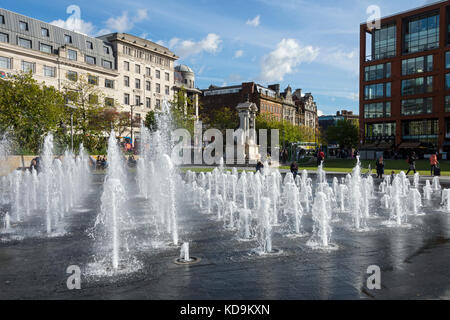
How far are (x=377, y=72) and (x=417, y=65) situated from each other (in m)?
6.55

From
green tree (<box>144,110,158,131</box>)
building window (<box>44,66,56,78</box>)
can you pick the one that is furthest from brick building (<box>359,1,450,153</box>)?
building window (<box>44,66,56,78</box>)

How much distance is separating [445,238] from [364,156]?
194 ft

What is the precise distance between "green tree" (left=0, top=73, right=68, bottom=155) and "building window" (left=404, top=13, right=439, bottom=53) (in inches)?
2192

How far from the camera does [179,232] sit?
362 inches

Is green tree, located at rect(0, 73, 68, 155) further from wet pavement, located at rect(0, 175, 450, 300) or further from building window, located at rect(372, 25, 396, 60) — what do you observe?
building window, located at rect(372, 25, 396, 60)

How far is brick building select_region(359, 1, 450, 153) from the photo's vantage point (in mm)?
56119

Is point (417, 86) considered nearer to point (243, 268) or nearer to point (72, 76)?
point (72, 76)

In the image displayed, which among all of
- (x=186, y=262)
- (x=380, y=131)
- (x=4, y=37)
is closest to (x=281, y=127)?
(x=380, y=131)

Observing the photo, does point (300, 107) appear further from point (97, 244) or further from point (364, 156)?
point (97, 244)

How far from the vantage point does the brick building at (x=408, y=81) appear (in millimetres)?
56119

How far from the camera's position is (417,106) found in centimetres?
5928

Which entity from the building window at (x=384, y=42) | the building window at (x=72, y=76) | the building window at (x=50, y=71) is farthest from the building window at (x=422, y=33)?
the building window at (x=50, y=71)
